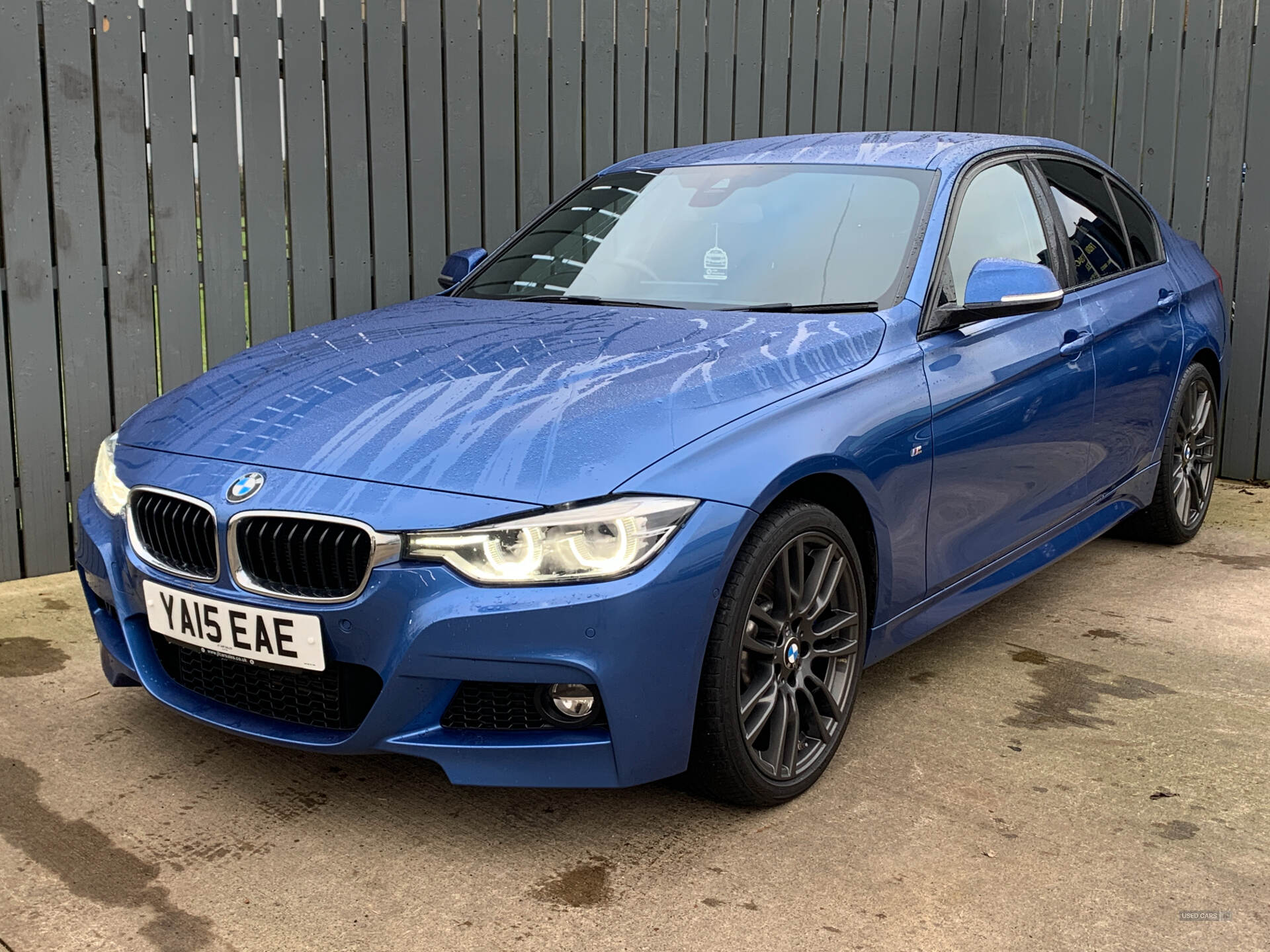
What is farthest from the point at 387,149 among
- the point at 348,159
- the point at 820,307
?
the point at 820,307

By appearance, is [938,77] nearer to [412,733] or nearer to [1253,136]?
[1253,136]

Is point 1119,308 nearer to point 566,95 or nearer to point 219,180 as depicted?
point 566,95

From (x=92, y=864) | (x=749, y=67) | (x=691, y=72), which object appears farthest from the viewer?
(x=749, y=67)

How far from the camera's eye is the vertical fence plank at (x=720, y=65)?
664cm

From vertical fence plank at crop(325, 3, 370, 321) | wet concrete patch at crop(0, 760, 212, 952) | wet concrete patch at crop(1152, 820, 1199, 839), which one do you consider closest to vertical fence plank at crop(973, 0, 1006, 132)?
vertical fence plank at crop(325, 3, 370, 321)

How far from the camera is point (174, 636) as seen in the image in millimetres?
2861

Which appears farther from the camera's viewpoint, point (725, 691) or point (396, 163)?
point (396, 163)

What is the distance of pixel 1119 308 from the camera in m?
4.46

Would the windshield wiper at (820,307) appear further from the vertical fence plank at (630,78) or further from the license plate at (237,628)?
the vertical fence plank at (630,78)

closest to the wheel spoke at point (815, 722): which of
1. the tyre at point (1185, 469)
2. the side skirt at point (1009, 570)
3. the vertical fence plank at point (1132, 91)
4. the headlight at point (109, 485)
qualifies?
the side skirt at point (1009, 570)

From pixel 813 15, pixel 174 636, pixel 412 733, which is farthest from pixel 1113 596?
pixel 813 15

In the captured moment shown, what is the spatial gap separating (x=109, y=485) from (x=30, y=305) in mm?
1915

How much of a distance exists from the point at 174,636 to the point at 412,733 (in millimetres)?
622

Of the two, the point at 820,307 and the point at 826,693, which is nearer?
the point at 826,693
